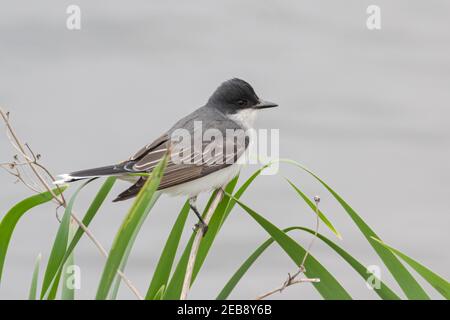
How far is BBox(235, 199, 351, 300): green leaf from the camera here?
3.06m

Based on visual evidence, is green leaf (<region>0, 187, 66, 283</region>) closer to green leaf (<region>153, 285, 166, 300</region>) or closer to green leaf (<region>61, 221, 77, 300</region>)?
green leaf (<region>61, 221, 77, 300</region>)

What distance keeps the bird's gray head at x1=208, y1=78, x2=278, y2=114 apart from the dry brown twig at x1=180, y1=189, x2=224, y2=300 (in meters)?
1.54

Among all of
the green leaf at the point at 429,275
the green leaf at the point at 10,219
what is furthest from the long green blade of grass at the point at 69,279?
the green leaf at the point at 429,275

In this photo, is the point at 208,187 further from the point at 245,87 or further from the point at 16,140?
the point at 16,140

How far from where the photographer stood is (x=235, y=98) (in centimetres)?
575

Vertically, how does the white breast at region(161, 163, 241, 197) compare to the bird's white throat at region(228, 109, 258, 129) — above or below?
below

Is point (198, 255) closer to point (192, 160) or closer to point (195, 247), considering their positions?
point (195, 247)

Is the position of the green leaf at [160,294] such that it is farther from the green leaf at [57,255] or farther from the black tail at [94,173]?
the black tail at [94,173]

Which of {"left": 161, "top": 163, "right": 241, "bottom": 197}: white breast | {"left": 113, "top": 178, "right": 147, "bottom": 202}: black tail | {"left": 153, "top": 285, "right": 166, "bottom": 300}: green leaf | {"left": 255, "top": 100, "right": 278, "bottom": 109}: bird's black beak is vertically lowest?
{"left": 153, "top": 285, "right": 166, "bottom": 300}: green leaf

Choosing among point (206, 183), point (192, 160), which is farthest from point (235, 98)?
point (206, 183)

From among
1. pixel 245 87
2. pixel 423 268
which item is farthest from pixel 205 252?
pixel 245 87

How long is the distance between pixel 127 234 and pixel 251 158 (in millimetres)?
2508

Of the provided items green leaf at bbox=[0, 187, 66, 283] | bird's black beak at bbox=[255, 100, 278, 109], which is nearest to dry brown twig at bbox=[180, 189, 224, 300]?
green leaf at bbox=[0, 187, 66, 283]

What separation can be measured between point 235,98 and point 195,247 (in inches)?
96.1
